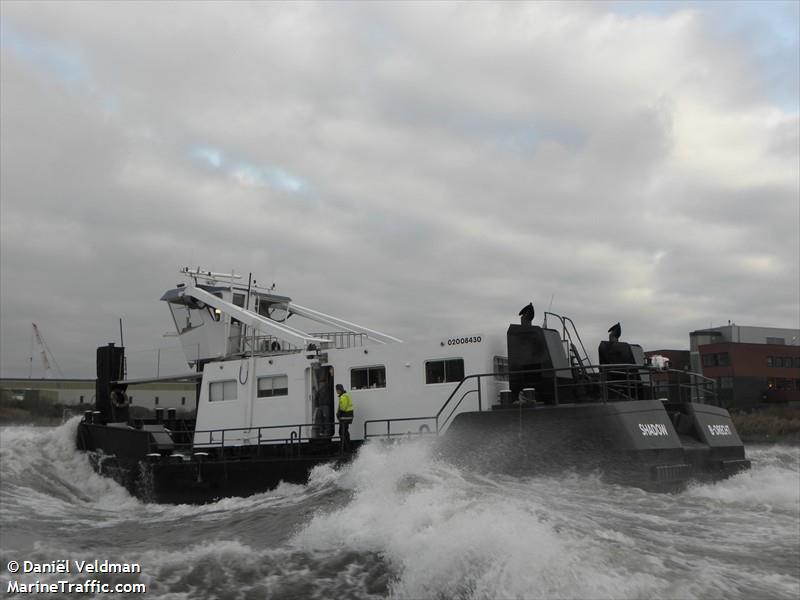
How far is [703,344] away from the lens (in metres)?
64.2

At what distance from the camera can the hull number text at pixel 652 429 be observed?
38.4 ft

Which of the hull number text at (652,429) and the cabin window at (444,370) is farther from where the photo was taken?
the cabin window at (444,370)

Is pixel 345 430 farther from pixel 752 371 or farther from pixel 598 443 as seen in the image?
pixel 752 371

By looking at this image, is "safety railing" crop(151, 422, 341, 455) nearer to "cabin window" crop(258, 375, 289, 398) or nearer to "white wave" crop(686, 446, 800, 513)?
"cabin window" crop(258, 375, 289, 398)

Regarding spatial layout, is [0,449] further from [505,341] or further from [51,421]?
[51,421]

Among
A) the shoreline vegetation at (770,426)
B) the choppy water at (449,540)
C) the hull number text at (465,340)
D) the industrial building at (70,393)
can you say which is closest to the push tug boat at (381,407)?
the hull number text at (465,340)

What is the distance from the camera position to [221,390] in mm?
17391

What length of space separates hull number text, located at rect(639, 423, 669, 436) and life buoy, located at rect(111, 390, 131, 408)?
13794 millimetres

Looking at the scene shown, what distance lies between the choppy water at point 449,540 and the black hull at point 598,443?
0.34 m

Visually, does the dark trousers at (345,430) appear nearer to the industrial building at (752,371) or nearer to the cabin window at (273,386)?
the cabin window at (273,386)

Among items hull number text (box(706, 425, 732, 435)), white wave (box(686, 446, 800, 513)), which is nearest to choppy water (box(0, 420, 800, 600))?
white wave (box(686, 446, 800, 513))

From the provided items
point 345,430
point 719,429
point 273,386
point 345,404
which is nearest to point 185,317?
point 273,386

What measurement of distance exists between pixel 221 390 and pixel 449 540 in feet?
35.0

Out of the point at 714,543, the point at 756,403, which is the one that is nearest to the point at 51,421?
the point at 714,543
